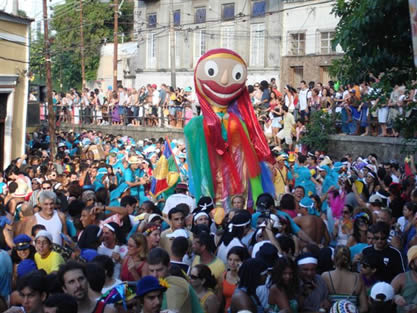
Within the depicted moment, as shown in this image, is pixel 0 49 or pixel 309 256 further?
pixel 0 49

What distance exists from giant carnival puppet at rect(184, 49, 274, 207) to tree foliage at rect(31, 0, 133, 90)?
124 feet

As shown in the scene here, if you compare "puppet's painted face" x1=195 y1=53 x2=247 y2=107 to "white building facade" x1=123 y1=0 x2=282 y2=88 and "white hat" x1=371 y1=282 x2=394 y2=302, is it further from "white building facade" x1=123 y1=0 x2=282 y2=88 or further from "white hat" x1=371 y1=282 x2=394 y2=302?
"white building facade" x1=123 y1=0 x2=282 y2=88

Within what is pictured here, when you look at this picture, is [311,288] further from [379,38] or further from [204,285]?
[379,38]

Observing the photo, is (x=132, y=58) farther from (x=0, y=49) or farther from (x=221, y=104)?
(x=221, y=104)

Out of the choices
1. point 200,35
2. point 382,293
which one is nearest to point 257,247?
point 382,293

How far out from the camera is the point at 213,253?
8.05 metres

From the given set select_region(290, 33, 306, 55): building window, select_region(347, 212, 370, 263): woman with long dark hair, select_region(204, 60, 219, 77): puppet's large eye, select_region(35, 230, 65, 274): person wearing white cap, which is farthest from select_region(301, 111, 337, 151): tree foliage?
select_region(35, 230, 65, 274): person wearing white cap

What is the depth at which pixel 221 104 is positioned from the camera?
Result: 13.3 meters

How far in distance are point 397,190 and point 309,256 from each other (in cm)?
497

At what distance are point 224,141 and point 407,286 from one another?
620 cm

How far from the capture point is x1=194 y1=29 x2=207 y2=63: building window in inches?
1597

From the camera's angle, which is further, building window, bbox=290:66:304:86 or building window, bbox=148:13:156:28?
building window, bbox=148:13:156:28

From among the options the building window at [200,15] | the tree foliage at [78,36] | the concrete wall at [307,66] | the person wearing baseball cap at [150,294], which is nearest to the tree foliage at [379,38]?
the person wearing baseball cap at [150,294]

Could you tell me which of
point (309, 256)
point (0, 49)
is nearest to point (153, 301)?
point (309, 256)
